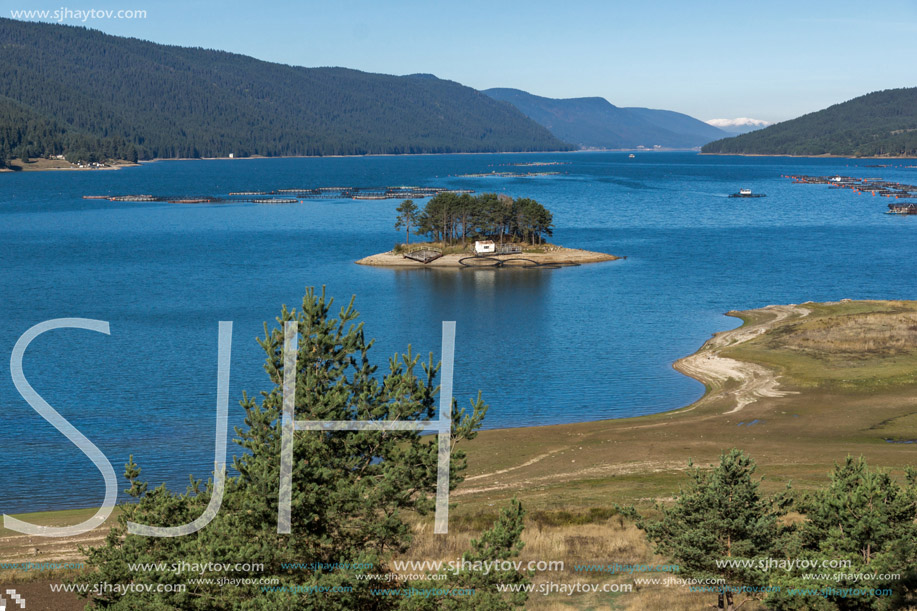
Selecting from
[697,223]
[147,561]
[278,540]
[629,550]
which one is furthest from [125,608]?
[697,223]

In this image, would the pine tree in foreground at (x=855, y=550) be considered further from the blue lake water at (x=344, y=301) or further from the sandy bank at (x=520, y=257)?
the sandy bank at (x=520, y=257)

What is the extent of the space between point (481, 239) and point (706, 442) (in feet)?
267

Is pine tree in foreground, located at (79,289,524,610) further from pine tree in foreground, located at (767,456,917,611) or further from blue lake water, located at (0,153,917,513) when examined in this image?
blue lake water, located at (0,153,917,513)

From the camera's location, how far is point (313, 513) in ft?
64.0

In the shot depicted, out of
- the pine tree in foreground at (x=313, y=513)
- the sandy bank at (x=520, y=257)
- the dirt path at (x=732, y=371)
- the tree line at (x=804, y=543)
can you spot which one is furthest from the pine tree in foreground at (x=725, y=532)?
the sandy bank at (x=520, y=257)

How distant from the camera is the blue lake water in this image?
49.8m

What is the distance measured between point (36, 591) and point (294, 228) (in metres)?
143

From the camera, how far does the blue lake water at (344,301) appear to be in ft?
163

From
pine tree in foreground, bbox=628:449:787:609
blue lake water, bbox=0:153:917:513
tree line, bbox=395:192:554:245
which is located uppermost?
tree line, bbox=395:192:554:245

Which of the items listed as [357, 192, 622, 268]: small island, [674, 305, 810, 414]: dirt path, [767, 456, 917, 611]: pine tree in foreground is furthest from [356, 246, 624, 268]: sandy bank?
[767, 456, 917, 611]: pine tree in foreground

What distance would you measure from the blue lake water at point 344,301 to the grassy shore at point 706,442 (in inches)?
180

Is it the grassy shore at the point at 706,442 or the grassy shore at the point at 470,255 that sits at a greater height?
the grassy shore at the point at 470,255

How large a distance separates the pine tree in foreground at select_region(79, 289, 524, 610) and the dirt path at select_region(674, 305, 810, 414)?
32815 mm

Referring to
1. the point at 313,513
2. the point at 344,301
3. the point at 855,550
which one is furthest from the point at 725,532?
the point at 344,301
